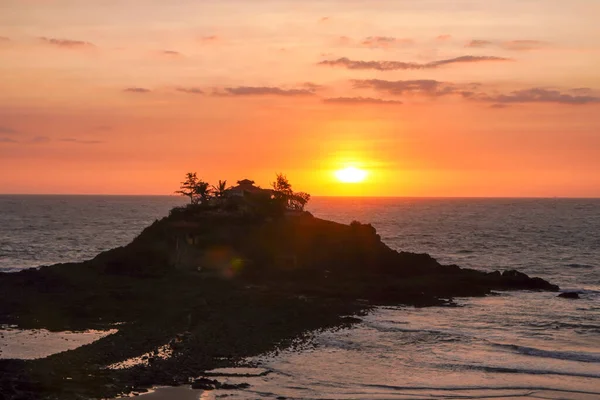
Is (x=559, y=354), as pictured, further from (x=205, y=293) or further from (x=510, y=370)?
(x=205, y=293)

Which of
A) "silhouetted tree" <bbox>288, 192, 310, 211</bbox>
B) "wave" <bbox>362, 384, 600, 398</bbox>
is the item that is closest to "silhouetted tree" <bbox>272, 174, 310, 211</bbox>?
"silhouetted tree" <bbox>288, 192, 310, 211</bbox>

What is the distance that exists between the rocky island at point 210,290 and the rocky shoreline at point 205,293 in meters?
0.10

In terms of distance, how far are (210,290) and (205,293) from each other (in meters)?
1.12

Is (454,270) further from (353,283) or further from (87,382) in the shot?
(87,382)

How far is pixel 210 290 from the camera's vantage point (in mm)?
56250

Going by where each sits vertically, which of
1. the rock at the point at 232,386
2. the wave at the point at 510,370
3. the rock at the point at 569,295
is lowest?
the rock at the point at 232,386

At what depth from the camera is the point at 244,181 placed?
81875 millimetres

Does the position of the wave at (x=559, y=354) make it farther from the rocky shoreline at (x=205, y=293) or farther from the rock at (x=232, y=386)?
the rock at (x=232, y=386)

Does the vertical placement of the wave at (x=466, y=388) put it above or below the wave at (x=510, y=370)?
below

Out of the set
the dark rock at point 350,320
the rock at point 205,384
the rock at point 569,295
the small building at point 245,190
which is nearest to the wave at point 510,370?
the dark rock at point 350,320

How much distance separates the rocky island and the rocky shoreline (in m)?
0.10

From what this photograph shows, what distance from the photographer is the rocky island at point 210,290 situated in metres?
34.6

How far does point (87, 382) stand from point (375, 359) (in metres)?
15.0

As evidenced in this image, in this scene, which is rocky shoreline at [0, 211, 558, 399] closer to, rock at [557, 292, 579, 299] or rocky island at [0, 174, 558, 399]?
rocky island at [0, 174, 558, 399]
